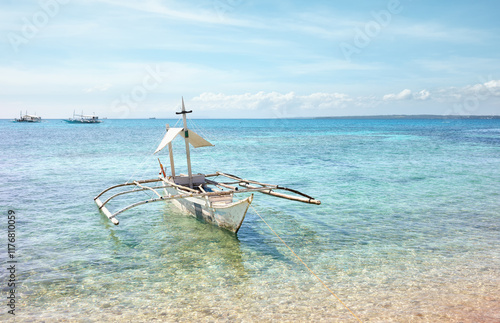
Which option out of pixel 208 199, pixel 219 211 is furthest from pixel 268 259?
pixel 208 199

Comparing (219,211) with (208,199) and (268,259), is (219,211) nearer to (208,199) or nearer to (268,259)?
(208,199)

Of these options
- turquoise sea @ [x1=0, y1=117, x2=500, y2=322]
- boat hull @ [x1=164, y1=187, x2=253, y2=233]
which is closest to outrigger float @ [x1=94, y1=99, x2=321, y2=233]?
boat hull @ [x1=164, y1=187, x2=253, y2=233]

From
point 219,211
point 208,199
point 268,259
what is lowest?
point 268,259

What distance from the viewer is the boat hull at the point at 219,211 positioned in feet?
36.7

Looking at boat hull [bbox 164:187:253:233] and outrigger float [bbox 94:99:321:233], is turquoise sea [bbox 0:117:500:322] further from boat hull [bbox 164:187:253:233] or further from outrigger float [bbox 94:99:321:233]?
outrigger float [bbox 94:99:321:233]

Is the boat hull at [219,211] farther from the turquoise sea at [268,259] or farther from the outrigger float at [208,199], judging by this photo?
the turquoise sea at [268,259]

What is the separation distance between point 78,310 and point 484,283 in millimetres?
10076

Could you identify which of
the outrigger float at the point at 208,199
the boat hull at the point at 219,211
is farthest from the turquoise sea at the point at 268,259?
the outrigger float at the point at 208,199

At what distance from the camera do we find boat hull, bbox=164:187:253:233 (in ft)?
36.7

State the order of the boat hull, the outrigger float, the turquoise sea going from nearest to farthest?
1. the turquoise sea
2. the boat hull
3. the outrigger float

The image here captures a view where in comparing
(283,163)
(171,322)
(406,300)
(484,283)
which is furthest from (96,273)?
(283,163)

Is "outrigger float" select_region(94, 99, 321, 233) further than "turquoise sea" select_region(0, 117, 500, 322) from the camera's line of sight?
Yes

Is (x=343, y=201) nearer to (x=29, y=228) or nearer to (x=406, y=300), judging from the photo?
(x=406, y=300)

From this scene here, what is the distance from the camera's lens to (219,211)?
12164 millimetres
